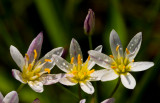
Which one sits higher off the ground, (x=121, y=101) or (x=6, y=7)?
(x=6, y=7)

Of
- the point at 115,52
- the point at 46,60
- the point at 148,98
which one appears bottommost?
the point at 148,98

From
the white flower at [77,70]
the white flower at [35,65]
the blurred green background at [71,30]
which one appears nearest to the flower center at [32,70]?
the white flower at [35,65]

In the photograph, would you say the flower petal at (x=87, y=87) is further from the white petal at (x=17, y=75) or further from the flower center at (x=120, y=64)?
the white petal at (x=17, y=75)

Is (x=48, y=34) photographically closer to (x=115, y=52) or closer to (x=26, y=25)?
(x=26, y=25)

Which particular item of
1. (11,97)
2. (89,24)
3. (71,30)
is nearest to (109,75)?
(89,24)

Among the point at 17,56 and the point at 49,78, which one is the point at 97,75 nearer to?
the point at 49,78

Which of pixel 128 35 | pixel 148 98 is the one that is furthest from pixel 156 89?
pixel 128 35
